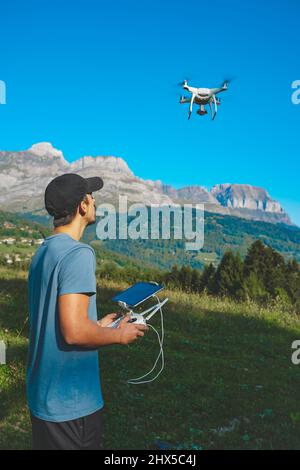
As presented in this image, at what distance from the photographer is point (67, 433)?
3.76m

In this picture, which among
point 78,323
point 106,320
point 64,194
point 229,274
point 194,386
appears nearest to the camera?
point 78,323

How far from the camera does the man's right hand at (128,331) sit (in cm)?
397

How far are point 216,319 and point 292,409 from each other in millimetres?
6544

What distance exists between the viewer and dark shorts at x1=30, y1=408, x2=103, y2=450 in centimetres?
375

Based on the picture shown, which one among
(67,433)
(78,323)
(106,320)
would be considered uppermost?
(78,323)

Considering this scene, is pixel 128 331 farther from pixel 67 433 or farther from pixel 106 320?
pixel 67 433

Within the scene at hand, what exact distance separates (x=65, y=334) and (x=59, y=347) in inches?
8.4

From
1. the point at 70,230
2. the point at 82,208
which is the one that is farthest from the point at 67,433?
the point at 82,208

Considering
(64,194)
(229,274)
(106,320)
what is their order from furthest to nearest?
(229,274), (106,320), (64,194)

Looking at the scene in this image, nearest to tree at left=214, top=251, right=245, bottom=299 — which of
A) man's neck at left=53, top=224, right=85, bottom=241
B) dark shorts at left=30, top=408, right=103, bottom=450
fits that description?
dark shorts at left=30, top=408, right=103, bottom=450

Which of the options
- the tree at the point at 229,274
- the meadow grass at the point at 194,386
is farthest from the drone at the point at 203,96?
the tree at the point at 229,274

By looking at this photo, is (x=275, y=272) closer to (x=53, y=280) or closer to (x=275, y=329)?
(x=275, y=329)

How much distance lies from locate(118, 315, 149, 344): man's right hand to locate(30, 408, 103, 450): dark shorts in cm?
65

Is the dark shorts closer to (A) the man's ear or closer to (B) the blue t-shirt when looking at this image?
(B) the blue t-shirt
